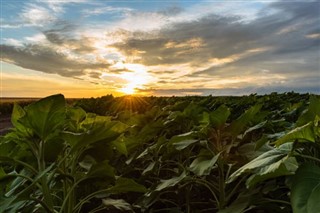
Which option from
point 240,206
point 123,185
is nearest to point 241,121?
point 240,206

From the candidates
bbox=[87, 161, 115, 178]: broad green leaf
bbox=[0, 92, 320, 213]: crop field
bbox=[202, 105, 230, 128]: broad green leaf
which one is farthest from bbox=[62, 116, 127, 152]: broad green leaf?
bbox=[202, 105, 230, 128]: broad green leaf

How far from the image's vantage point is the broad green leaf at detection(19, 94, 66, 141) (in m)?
2.07

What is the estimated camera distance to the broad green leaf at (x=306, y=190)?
1.47m

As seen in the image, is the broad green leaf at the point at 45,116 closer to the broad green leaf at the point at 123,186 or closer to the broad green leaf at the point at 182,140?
the broad green leaf at the point at 123,186

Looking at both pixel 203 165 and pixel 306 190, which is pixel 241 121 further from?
pixel 306 190

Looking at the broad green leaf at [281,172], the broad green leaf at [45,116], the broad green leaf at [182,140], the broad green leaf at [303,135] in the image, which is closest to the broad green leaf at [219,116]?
the broad green leaf at [182,140]

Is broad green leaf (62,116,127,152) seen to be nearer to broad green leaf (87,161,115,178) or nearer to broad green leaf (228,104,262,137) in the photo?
broad green leaf (87,161,115,178)

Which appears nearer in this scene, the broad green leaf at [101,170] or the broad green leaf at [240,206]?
the broad green leaf at [240,206]

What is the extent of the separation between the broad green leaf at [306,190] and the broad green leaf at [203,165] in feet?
1.90

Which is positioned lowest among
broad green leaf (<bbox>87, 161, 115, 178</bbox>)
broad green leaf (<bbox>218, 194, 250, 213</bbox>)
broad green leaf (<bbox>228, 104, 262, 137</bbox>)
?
broad green leaf (<bbox>218, 194, 250, 213</bbox>)

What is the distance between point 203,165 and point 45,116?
88 centimetres

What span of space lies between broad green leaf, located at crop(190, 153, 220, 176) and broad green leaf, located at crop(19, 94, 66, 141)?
766 mm

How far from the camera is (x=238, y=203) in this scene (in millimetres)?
2156

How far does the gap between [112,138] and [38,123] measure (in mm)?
389
